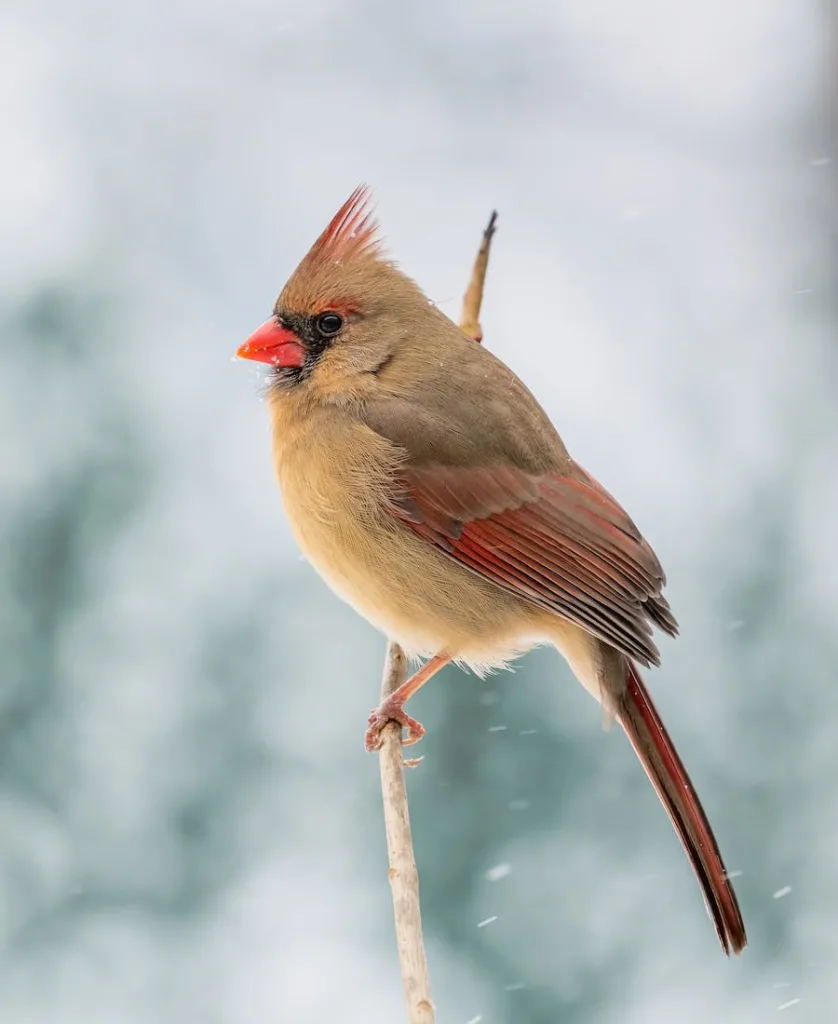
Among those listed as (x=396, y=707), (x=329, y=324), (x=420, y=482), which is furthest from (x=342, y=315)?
(x=396, y=707)

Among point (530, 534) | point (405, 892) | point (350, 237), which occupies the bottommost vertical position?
point (405, 892)

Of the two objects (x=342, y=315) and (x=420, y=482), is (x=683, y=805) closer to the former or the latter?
(x=420, y=482)

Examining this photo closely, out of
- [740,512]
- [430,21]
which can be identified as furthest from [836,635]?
[430,21]

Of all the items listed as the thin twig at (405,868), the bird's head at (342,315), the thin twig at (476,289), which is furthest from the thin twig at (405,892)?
the thin twig at (476,289)

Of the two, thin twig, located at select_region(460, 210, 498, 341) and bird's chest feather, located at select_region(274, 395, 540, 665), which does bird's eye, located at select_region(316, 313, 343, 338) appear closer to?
bird's chest feather, located at select_region(274, 395, 540, 665)

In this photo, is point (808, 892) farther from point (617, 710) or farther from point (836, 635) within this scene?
point (617, 710)

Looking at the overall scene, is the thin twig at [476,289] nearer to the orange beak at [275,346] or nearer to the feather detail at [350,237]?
the feather detail at [350,237]

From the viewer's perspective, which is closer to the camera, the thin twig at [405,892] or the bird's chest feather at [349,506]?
the thin twig at [405,892]
